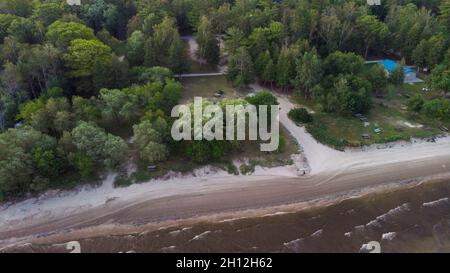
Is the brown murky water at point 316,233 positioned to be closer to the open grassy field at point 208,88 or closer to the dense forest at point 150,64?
the dense forest at point 150,64

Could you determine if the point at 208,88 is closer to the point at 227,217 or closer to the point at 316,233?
the point at 227,217

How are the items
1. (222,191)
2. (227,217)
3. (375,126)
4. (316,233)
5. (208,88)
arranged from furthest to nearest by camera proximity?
(208,88) < (375,126) < (222,191) < (227,217) < (316,233)

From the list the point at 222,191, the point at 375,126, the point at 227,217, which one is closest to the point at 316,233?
the point at 227,217

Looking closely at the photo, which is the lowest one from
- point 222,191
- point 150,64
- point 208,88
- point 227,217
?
point 227,217

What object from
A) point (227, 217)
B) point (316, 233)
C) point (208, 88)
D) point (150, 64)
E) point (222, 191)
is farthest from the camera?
point (208, 88)

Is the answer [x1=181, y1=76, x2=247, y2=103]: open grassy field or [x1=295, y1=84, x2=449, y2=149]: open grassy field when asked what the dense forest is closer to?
[x1=295, y1=84, x2=449, y2=149]: open grassy field

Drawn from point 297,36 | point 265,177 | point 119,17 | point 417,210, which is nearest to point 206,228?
point 265,177
